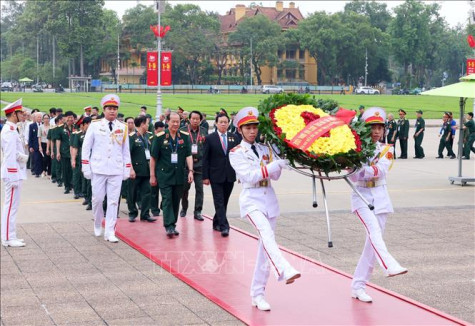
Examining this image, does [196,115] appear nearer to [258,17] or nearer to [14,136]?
[14,136]

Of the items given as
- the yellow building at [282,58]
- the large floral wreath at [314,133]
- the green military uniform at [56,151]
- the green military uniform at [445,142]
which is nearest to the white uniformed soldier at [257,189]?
the large floral wreath at [314,133]

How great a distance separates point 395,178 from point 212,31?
85.3 metres

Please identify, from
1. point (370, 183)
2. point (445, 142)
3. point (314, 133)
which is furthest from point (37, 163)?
point (314, 133)

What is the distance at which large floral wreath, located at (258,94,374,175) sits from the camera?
254 inches

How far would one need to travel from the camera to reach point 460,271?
28.8 ft

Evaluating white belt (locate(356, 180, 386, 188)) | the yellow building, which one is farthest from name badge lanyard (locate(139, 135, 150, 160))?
the yellow building

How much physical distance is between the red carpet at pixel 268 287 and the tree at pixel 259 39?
90866 millimetres

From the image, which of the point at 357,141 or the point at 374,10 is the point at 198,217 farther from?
the point at 374,10

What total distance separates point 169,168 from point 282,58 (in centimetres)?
10118

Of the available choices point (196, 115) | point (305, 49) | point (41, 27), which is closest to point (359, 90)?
point (305, 49)

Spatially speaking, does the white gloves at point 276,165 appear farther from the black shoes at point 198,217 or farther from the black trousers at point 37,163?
the black trousers at point 37,163

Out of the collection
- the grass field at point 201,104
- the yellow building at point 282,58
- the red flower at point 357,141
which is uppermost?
the yellow building at point 282,58

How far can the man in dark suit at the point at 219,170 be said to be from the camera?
36.1ft

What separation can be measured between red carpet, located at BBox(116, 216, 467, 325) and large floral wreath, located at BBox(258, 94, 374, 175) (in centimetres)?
141
